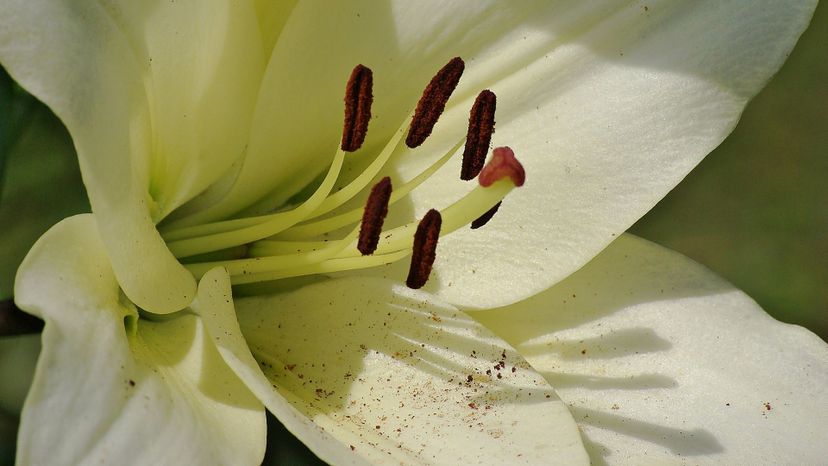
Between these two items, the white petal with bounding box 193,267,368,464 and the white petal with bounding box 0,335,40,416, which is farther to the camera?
the white petal with bounding box 0,335,40,416

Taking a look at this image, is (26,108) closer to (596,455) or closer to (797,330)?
(596,455)

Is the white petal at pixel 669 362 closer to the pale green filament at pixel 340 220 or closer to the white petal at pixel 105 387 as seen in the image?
the pale green filament at pixel 340 220

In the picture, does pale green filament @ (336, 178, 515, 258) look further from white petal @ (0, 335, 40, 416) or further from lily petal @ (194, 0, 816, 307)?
white petal @ (0, 335, 40, 416)

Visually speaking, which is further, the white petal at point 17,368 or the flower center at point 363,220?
the white petal at point 17,368

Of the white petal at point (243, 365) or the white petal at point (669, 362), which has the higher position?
the white petal at point (243, 365)

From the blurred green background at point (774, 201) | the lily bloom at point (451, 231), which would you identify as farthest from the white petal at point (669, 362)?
the blurred green background at point (774, 201)

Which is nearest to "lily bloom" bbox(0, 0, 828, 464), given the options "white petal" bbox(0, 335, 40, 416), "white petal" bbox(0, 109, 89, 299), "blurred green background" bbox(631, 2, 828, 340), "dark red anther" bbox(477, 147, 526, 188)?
"dark red anther" bbox(477, 147, 526, 188)

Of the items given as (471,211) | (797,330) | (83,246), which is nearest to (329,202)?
(471,211)
